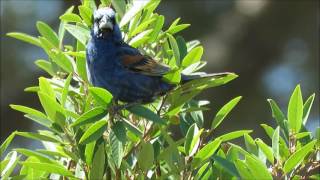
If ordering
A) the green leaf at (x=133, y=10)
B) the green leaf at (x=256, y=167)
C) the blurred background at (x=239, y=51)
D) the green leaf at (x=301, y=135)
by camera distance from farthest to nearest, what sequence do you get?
the blurred background at (x=239, y=51) → the green leaf at (x=133, y=10) → the green leaf at (x=301, y=135) → the green leaf at (x=256, y=167)

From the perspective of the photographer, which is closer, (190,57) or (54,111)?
(54,111)

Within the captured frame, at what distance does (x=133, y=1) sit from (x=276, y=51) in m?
5.23

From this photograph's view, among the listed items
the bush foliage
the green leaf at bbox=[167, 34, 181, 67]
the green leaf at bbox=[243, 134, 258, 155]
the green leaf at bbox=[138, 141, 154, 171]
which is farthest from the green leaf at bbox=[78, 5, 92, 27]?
the green leaf at bbox=[243, 134, 258, 155]

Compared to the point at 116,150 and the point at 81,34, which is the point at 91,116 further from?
the point at 81,34

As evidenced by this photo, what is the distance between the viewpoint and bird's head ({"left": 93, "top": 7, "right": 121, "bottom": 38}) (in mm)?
2170

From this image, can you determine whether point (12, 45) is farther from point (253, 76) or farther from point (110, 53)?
point (110, 53)

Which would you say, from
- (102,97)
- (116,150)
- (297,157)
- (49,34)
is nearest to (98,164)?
(116,150)

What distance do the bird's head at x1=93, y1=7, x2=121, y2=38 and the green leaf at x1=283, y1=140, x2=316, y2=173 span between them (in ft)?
2.17

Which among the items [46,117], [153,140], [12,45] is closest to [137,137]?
[153,140]

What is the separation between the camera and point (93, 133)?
1.84 meters

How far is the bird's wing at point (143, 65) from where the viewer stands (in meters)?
2.19

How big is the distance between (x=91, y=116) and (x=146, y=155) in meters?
0.17

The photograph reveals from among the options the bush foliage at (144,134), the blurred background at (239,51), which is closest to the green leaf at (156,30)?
the bush foliage at (144,134)

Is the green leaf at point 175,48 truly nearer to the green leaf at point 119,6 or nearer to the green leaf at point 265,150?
the green leaf at point 119,6
